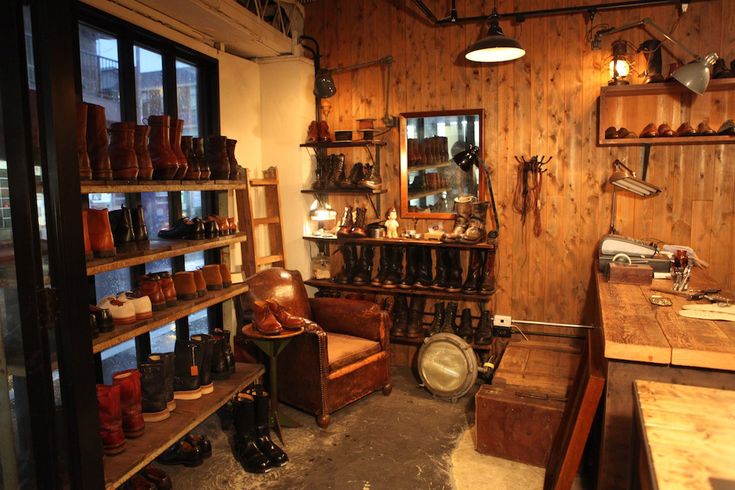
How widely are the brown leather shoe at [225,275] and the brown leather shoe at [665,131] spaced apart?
2855 mm

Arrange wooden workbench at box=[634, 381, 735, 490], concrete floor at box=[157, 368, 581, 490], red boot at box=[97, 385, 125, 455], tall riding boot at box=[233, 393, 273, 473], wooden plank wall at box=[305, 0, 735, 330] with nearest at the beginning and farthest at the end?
wooden workbench at box=[634, 381, 735, 490]
red boot at box=[97, 385, 125, 455]
concrete floor at box=[157, 368, 581, 490]
tall riding boot at box=[233, 393, 273, 473]
wooden plank wall at box=[305, 0, 735, 330]

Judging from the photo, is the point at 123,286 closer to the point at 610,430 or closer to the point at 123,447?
the point at 123,447

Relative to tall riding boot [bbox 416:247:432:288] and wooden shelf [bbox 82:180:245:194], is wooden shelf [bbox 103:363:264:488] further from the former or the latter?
tall riding boot [bbox 416:247:432:288]

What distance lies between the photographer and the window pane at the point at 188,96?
12.4 feet

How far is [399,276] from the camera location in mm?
4336

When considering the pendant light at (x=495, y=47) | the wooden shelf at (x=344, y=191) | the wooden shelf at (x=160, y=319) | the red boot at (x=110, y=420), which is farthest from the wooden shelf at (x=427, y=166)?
the red boot at (x=110, y=420)

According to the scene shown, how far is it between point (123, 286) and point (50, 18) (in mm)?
1894

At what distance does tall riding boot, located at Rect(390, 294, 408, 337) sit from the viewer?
168 inches

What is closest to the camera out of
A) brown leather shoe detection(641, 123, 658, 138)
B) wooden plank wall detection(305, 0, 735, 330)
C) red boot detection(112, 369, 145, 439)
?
red boot detection(112, 369, 145, 439)

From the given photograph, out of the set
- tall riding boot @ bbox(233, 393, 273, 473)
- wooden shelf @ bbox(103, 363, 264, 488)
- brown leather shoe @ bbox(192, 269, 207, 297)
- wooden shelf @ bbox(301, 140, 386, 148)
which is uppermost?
wooden shelf @ bbox(301, 140, 386, 148)

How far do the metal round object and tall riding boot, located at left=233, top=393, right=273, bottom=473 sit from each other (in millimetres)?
1235

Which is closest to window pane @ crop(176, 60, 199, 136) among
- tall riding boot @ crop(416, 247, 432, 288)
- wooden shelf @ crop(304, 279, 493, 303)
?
wooden shelf @ crop(304, 279, 493, 303)

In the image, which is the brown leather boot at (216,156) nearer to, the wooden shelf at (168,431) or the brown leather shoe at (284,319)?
the brown leather shoe at (284,319)

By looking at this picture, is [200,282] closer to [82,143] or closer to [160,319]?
[160,319]
